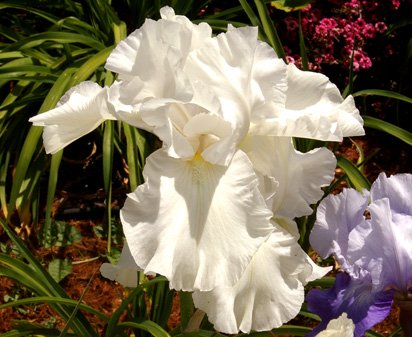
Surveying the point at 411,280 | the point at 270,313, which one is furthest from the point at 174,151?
the point at 411,280

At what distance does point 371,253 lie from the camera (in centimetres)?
104

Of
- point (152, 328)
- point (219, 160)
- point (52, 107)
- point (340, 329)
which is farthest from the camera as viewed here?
point (52, 107)

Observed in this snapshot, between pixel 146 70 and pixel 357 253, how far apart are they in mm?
375

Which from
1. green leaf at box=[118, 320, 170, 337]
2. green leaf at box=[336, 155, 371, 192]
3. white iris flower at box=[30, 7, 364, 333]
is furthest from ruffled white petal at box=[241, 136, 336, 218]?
green leaf at box=[336, 155, 371, 192]

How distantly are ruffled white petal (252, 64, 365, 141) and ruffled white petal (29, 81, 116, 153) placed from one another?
22 cm

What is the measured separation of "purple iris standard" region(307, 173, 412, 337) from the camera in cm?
102

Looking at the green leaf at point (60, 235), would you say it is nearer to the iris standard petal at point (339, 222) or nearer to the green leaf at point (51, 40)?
the green leaf at point (51, 40)

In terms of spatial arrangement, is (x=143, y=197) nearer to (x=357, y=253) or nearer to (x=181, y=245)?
(x=181, y=245)

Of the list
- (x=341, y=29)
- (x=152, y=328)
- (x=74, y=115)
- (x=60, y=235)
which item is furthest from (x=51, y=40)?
(x=74, y=115)

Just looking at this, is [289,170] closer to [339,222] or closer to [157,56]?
[339,222]

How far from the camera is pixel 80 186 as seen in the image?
297cm

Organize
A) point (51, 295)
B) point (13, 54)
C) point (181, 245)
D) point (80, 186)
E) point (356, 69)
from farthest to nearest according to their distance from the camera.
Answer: point (356, 69), point (80, 186), point (13, 54), point (51, 295), point (181, 245)

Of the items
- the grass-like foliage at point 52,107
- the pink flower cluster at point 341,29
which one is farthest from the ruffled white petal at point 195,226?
the pink flower cluster at point 341,29

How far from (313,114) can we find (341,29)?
7.55 feet
